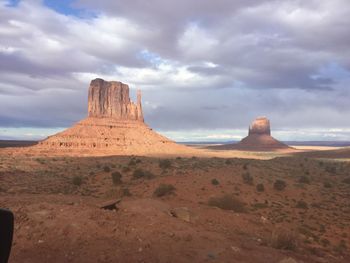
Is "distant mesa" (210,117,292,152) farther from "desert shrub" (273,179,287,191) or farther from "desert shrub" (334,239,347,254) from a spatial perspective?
"desert shrub" (334,239,347,254)

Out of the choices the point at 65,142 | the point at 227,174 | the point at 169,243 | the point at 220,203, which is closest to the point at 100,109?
the point at 65,142

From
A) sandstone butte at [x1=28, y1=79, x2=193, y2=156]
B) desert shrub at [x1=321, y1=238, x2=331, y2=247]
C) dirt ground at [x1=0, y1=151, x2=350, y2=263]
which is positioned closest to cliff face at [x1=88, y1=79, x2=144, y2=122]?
sandstone butte at [x1=28, y1=79, x2=193, y2=156]

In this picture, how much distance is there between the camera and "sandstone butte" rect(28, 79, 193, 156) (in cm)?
8911

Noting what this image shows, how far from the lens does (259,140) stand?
17438 cm

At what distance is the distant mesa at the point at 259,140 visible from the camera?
163875mm

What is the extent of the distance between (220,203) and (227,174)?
1069cm

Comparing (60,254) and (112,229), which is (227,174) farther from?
(60,254)

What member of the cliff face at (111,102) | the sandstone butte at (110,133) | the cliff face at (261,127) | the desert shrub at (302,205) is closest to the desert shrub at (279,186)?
the desert shrub at (302,205)

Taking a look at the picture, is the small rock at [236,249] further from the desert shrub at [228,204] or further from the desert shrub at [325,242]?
the desert shrub at [228,204]

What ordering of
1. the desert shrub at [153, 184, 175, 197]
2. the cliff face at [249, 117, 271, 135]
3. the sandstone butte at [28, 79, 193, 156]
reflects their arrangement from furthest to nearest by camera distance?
1. the cliff face at [249, 117, 271, 135]
2. the sandstone butte at [28, 79, 193, 156]
3. the desert shrub at [153, 184, 175, 197]

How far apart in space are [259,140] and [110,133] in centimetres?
9569

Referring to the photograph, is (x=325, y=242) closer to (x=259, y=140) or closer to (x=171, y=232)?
(x=171, y=232)

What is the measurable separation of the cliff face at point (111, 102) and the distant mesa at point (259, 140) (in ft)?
206

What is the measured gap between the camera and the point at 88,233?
31.0 feet
